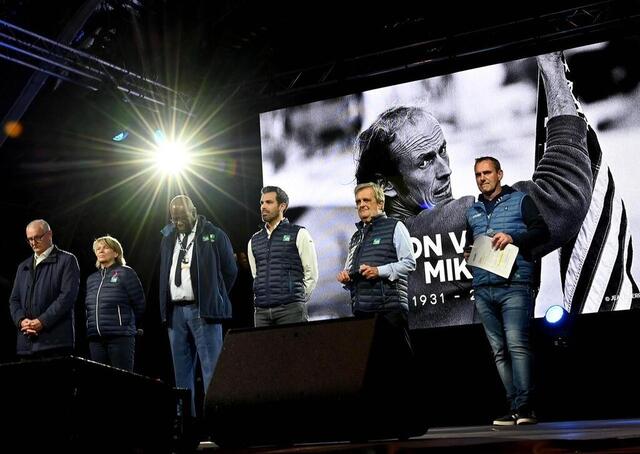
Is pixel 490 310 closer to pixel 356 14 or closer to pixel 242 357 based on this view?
pixel 242 357

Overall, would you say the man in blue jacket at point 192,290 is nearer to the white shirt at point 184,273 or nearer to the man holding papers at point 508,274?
the white shirt at point 184,273

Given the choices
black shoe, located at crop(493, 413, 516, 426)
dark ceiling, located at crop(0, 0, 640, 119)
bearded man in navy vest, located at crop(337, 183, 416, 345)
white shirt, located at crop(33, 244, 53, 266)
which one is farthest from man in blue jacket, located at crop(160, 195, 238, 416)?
dark ceiling, located at crop(0, 0, 640, 119)

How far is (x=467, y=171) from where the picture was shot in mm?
5938

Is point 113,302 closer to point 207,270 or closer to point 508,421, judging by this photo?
point 207,270

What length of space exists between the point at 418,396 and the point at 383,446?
28.6 inches

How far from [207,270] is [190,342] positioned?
0.47m

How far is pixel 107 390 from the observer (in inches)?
82.7

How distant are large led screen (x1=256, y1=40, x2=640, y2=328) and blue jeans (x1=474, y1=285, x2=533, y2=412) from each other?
3.63ft

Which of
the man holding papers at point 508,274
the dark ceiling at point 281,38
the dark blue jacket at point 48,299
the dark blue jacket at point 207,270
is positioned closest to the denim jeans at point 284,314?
the dark blue jacket at point 207,270

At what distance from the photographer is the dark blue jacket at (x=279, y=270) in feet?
15.5

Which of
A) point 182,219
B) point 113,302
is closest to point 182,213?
point 182,219

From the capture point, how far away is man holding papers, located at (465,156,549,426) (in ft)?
14.2

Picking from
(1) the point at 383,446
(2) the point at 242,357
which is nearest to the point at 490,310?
(2) the point at 242,357

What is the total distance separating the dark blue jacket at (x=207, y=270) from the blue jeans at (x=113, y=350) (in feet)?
1.11
